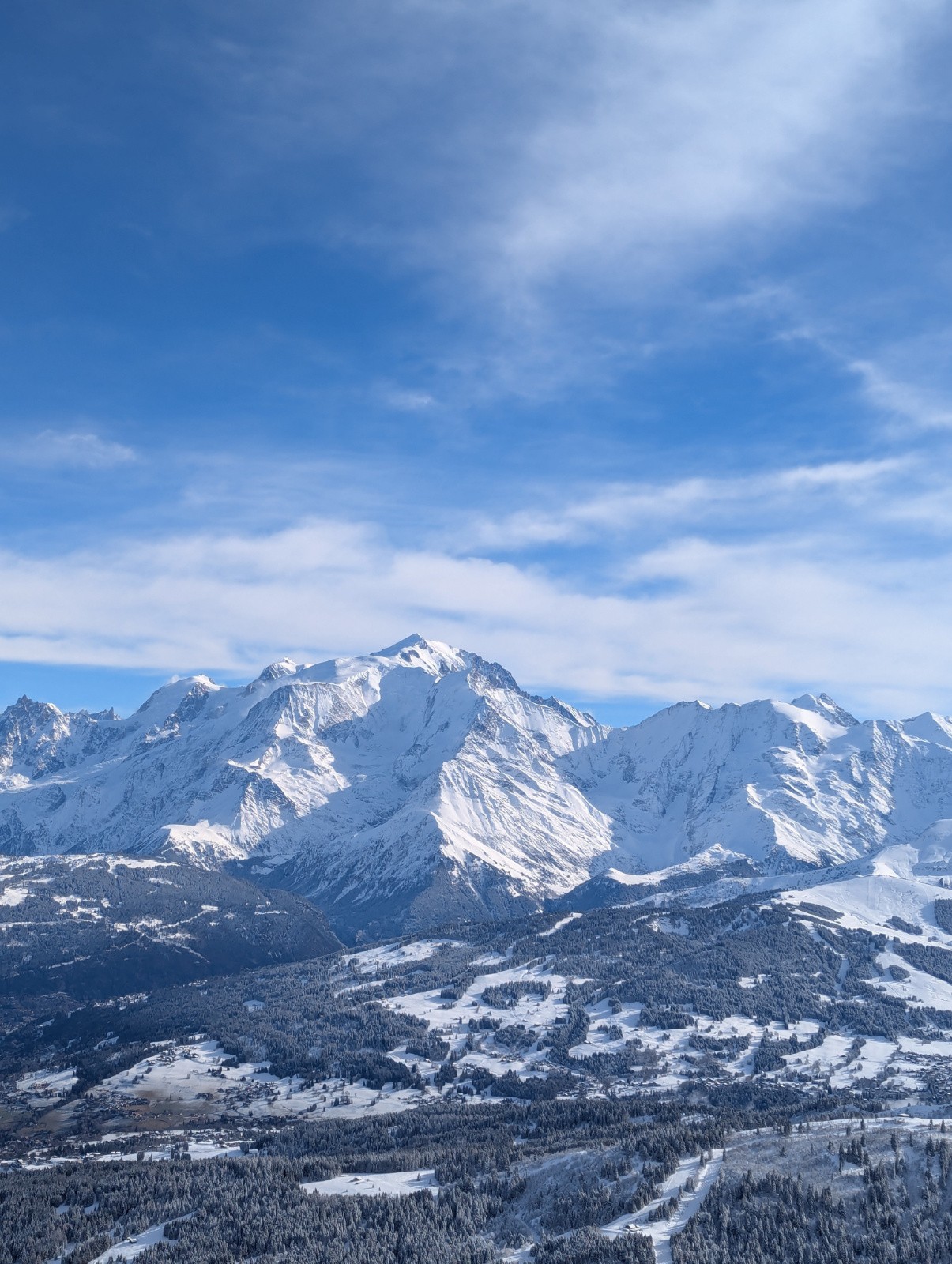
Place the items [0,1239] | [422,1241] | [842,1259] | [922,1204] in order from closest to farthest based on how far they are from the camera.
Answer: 1. [842,1259]
2. [922,1204]
3. [422,1241]
4. [0,1239]

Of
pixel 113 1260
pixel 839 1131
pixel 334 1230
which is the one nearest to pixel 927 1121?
pixel 839 1131

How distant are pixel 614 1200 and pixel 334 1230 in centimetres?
4576

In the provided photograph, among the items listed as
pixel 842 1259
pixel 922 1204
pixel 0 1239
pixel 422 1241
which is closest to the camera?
pixel 842 1259

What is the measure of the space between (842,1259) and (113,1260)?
366 ft

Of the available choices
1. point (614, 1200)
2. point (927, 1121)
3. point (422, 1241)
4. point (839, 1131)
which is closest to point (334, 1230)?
point (422, 1241)

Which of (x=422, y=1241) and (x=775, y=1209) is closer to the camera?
(x=775, y=1209)

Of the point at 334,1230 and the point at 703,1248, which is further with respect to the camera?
the point at 334,1230

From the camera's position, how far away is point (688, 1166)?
175625 millimetres

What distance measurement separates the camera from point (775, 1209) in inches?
6083

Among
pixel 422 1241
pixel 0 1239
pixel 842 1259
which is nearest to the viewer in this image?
pixel 842 1259

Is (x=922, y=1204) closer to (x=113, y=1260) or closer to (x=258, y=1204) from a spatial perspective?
(x=258, y=1204)

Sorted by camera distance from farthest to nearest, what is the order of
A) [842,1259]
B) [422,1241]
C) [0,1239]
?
[0,1239]
[422,1241]
[842,1259]

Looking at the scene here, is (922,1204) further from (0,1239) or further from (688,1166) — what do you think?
(0,1239)

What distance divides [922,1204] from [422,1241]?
245 feet
